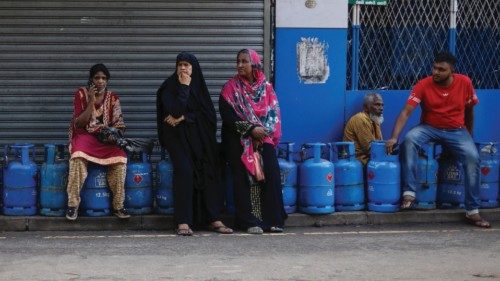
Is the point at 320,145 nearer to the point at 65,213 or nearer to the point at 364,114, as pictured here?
the point at 364,114

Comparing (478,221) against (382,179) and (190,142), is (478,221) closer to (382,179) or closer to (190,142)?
(382,179)

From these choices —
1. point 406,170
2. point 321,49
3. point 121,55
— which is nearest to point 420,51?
point 321,49

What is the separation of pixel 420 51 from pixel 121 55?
364 cm

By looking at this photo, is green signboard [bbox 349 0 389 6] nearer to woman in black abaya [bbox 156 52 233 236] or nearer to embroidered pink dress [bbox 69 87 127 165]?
woman in black abaya [bbox 156 52 233 236]

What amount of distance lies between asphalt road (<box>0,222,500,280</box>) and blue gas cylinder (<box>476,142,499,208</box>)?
1.83 ft

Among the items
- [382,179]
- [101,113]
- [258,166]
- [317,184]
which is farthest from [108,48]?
[382,179]

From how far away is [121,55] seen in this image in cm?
1104

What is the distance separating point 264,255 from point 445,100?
302 cm

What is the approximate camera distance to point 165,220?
997cm

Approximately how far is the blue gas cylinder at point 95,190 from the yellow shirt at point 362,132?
285cm

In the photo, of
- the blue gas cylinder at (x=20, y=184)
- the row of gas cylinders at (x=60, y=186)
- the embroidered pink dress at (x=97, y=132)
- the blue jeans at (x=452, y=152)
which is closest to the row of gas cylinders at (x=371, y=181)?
the blue jeans at (x=452, y=152)

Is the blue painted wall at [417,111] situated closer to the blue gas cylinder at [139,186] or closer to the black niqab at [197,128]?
the black niqab at [197,128]

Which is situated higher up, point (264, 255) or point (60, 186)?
A: point (60, 186)

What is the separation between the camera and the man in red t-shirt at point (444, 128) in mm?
10117
